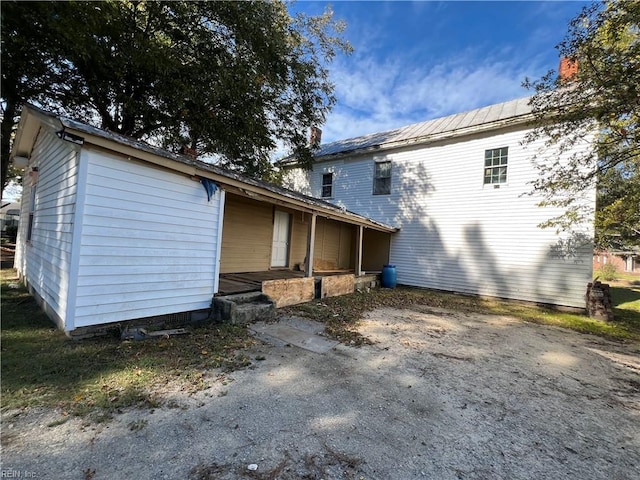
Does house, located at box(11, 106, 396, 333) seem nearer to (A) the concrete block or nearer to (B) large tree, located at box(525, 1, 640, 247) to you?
(A) the concrete block

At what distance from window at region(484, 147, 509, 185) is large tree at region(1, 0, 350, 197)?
6445 mm

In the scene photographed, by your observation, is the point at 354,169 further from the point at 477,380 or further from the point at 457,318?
the point at 477,380

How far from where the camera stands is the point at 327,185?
14.4 meters

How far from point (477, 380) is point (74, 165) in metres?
6.41

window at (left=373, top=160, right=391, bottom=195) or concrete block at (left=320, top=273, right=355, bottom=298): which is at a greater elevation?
window at (left=373, top=160, right=391, bottom=195)

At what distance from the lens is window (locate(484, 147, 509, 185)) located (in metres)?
9.99

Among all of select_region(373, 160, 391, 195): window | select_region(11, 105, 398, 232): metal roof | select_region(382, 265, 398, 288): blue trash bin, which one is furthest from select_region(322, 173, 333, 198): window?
select_region(11, 105, 398, 232): metal roof


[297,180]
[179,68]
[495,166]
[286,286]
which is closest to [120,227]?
[286,286]

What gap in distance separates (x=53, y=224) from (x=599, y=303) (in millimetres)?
12513

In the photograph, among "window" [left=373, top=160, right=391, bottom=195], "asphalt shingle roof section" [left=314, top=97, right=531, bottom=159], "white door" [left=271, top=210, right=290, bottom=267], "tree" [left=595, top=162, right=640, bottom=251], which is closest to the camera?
"tree" [left=595, top=162, right=640, bottom=251]

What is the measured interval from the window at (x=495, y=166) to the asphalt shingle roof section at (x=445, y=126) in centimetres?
92

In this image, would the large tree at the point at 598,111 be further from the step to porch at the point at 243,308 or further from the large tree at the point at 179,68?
the step to porch at the point at 243,308

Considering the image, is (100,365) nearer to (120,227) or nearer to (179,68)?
(120,227)

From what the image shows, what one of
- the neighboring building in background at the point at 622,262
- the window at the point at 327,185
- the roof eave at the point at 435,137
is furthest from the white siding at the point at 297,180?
the neighboring building in background at the point at 622,262
